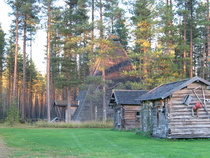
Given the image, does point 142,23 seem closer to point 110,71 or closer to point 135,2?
point 135,2

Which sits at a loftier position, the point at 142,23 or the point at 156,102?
the point at 142,23

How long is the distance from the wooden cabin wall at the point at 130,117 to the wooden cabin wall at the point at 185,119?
35.9 feet

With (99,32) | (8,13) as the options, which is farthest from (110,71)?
(8,13)

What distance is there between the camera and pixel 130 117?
30969mm

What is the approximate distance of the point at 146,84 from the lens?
35.8 metres

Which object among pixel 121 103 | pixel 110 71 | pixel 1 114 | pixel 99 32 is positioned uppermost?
pixel 99 32

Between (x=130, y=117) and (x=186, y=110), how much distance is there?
11.4 meters

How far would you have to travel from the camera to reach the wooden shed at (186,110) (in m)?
19.9

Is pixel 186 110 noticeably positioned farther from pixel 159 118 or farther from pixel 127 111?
pixel 127 111

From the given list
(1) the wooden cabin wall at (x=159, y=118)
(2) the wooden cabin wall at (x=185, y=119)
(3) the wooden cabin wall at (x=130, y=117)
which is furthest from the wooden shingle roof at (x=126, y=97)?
(2) the wooden cabin wall at (x=185, y=119)

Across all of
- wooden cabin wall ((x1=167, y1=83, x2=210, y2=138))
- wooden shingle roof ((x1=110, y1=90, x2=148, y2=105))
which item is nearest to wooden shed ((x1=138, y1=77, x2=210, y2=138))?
wooden cabin wall ((x1=167, y1=83, x2=210, y2=138))

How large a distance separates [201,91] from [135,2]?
21.5m

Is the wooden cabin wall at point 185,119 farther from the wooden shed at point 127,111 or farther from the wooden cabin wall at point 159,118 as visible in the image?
the wooden shed at point 127,111

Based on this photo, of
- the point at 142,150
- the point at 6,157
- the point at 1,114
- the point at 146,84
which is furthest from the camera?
the point at 1,114
